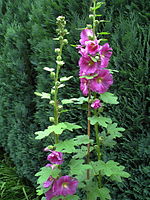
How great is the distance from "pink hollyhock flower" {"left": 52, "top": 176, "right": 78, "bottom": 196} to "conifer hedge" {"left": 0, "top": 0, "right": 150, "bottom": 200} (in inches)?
24.7

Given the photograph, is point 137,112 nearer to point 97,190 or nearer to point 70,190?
point 97,190

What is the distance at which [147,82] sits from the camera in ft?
6.03

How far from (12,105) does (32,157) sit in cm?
75

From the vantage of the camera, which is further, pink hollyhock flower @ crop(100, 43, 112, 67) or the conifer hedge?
the conifer hedge

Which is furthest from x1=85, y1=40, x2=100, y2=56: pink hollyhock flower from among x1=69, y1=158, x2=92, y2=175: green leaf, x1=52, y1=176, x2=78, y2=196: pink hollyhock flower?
x1=52, y1=176, x2=78, y2=196: pink hollyhock flower

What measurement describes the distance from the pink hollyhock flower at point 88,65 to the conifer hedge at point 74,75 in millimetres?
529

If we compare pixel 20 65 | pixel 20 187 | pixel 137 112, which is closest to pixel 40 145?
pixel 20 187

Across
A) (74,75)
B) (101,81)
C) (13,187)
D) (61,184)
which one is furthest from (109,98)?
(13,187)

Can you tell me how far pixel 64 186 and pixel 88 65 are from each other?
70cm

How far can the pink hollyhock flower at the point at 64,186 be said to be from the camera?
144 cm

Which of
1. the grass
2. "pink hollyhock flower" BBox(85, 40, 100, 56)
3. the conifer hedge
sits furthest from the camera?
the grass

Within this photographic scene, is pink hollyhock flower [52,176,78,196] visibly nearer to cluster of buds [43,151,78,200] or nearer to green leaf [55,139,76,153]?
cluster of buds [43,151,78,200]

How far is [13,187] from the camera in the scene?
122 inches

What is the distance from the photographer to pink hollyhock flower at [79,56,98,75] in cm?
136
